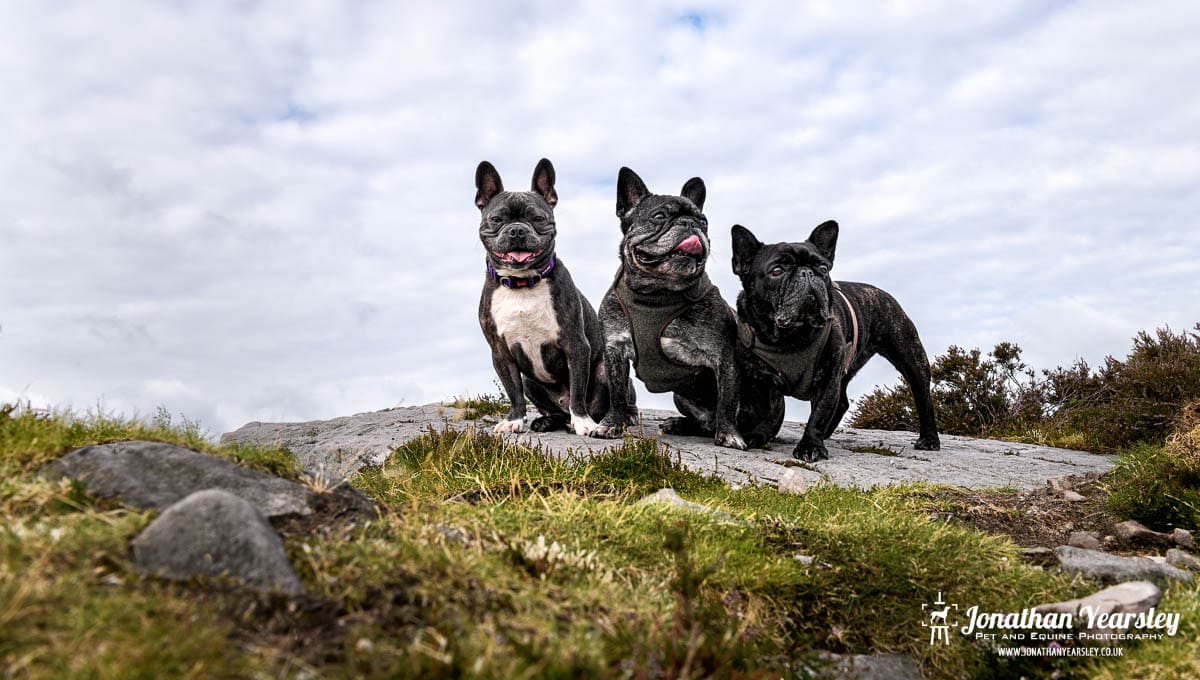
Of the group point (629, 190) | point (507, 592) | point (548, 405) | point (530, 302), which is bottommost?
point (507, 592)

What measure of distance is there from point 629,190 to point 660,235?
→ 68 cm

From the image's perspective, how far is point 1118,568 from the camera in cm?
519

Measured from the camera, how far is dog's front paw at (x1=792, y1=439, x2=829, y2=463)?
381 inches

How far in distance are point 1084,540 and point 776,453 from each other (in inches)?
156

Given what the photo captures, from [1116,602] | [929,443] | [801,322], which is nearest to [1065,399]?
[929,443]

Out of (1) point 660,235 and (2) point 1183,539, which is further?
(1) point 660,235

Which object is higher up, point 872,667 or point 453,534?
point 453,534

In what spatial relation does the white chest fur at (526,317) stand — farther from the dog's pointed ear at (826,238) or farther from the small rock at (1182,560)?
the small rock at (1182,560)

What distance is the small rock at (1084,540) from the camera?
6.26 meters

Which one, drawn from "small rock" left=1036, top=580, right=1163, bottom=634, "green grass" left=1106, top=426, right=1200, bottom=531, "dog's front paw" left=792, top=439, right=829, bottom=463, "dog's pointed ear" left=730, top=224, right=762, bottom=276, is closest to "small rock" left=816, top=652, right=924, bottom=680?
"small rock" left=1036, top=580, right=1163, bottom=634

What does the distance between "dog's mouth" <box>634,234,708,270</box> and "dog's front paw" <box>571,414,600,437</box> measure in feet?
5.97

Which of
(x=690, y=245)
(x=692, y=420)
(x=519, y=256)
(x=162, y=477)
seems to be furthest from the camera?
(x=692, y=420)

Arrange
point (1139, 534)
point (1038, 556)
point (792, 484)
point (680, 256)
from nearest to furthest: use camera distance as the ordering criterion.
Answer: point (1038, 556), point (1139, 534), point (792, 484), point (680, 256)

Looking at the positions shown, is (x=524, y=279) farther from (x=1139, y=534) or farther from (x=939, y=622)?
(x=939, y=622)
